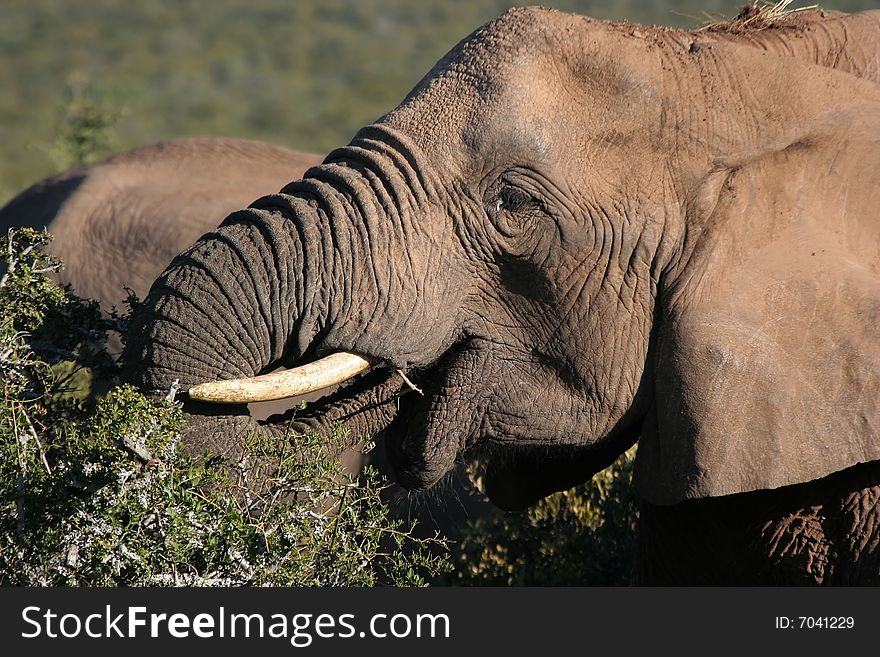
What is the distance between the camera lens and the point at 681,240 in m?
3.96

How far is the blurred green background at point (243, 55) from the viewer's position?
2847cm

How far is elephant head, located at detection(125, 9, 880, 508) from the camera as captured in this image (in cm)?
376

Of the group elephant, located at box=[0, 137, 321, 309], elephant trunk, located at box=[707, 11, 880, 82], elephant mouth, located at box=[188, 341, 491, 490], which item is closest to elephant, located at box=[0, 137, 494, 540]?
elephant, located at box=[0, 137, 321, 309]

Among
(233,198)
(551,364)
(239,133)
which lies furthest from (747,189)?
(239,133)

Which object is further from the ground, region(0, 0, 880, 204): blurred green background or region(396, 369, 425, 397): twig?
region(0, 0, 880, 204): blurred green background

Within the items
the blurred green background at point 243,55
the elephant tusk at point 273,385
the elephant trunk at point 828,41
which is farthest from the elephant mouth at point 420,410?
the blurred green background at point 243,55

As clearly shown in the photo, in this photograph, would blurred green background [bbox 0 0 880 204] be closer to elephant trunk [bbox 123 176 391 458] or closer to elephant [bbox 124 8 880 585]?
elephant [bbox 124 8 880 585]

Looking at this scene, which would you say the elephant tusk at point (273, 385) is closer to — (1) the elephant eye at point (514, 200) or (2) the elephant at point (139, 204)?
(1) the elephant eye at point (514, 200)

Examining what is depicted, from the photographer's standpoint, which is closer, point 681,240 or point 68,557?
point 68,557

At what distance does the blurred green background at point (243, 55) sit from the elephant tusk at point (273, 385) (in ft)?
73.9

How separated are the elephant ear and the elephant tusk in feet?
3.25

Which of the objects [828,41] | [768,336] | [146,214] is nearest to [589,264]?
[768,336]
